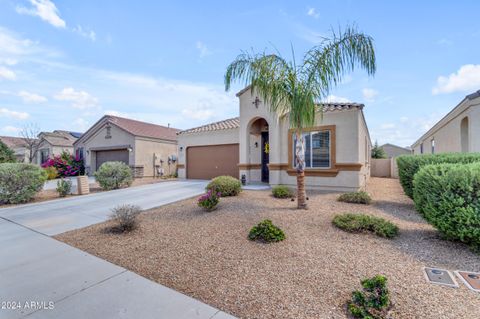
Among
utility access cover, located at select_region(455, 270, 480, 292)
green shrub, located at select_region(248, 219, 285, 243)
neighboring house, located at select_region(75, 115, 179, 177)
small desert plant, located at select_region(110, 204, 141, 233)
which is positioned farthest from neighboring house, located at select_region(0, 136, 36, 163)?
utility access cover, located at select_region(455, 270, 480, 292)

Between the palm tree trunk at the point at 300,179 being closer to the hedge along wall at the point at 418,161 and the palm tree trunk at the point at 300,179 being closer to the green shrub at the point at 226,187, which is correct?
the green shrub at the point at 226,187

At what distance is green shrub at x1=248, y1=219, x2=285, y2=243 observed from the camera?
4.29m

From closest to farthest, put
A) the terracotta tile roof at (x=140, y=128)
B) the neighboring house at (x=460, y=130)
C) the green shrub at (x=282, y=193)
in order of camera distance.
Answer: the green shrub at (x=282, y=193) → the neighboring house at (x=460, y=130) → the terracotta tile roof at (x=140, y=128)

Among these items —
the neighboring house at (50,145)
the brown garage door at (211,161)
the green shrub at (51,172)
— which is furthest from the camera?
the neighboring house at (50,145)

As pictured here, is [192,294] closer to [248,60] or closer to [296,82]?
[296,82]

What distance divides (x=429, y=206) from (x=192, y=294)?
4.60 m

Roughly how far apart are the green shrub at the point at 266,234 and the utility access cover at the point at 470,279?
8.58 feet

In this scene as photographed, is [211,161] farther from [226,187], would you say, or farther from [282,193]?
[282,193]

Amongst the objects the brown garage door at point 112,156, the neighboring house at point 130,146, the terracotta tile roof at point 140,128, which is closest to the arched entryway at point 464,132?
the neighboring house at point 130,146

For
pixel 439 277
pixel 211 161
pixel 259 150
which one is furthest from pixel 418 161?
pixel 211 161

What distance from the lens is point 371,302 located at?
2355mm

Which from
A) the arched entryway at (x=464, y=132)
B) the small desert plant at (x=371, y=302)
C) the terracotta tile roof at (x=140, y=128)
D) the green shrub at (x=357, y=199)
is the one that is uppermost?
the terracotta tile roof at (x=140, y=128)

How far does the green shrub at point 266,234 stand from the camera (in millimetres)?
4293

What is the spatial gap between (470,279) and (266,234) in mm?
2974
